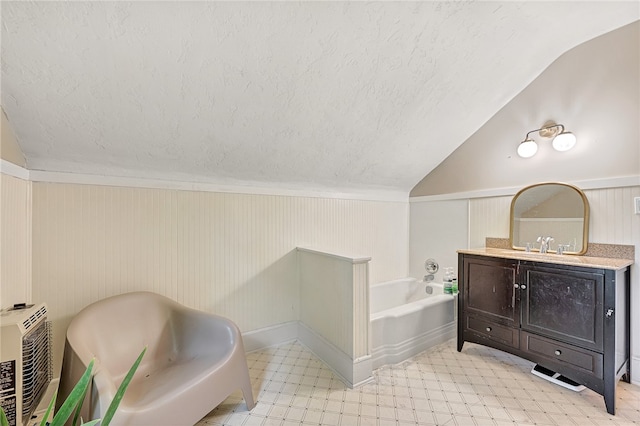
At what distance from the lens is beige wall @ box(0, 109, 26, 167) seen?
1.46 meters

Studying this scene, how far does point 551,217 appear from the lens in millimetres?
2250

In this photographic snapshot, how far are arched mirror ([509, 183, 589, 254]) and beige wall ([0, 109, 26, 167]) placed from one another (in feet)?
11.9

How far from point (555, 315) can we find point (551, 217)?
0.84 meters

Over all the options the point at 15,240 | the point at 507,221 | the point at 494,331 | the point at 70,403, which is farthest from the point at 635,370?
the point at 15,240

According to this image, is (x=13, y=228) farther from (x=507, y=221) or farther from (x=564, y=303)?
(x=507, y=221)

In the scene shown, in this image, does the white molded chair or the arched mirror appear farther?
the arched mirror

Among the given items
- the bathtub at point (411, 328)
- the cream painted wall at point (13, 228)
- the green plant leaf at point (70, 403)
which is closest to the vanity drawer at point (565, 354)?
the bathtub at point (411, 328)

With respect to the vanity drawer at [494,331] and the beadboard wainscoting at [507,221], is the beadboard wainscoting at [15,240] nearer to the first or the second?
the vanity drawer at [494,331]

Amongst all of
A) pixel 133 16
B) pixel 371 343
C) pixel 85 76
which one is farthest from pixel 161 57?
pixel 371 343

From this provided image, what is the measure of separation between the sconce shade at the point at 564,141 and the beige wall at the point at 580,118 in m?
0.06

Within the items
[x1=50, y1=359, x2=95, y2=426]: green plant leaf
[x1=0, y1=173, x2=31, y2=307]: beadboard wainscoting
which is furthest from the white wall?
[x1=0, y1=173, x2=31, y2=307]: beadboard wainscoting

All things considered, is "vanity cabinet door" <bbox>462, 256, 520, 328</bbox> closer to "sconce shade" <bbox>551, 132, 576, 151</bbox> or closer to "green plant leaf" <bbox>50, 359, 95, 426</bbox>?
"sconce shade" <bbox>551, 132, 576, 151</bbox>

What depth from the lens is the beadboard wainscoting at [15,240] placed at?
56.2 inches

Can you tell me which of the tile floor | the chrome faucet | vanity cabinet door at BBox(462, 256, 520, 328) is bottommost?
the tile floor
